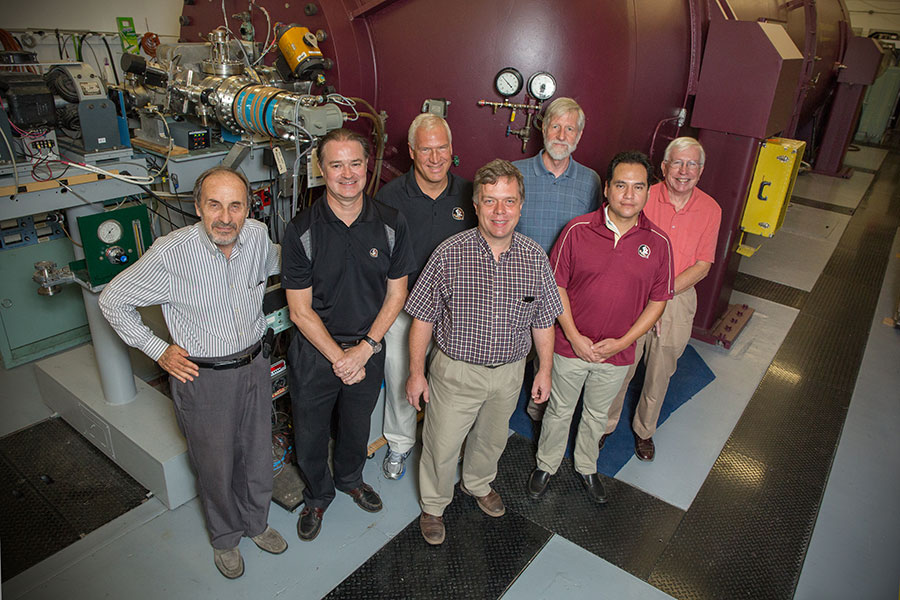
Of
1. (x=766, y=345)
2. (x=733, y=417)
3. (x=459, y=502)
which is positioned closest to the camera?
(x=459, y=502)

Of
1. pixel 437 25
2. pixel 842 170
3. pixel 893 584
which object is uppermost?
pixel 437 25

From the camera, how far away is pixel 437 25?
3.22m

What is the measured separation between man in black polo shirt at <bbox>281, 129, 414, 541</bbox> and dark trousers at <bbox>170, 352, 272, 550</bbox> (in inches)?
6.3

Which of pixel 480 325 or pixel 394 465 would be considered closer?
pixel 480 325

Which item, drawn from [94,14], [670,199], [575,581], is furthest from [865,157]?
[94,14]

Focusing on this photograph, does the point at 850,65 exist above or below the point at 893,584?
above

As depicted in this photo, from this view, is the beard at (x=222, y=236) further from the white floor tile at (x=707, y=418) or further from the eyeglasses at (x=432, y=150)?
the white floor tile at (x=707, y=418)

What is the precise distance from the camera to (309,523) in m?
2.65

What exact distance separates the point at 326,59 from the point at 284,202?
791 mm

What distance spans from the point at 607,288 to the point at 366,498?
1.43 meters

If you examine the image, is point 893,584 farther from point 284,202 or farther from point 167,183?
point 167,183

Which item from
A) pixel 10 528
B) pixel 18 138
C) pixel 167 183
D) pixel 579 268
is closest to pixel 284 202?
pixel 167 183

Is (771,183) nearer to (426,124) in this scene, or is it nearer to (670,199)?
(670,199)

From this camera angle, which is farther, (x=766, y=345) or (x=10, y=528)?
→ (x=766, y=345)
